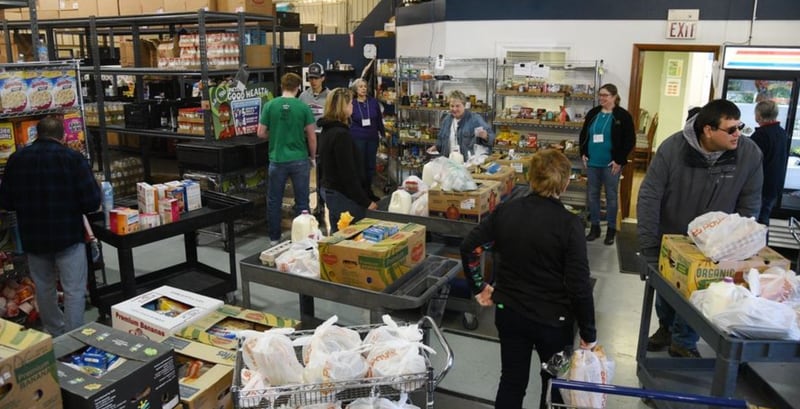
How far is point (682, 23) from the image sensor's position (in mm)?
6719

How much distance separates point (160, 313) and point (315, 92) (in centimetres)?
491

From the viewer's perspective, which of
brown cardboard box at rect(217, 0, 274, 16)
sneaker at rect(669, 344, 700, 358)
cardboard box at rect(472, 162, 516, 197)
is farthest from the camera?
brown cardboard box at rect(217, 0, 274, 16)

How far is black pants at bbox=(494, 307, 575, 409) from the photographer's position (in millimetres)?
2588

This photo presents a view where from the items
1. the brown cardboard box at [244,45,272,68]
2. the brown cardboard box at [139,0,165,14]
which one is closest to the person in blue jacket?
the brown cardboard box at [244,45,272,68]

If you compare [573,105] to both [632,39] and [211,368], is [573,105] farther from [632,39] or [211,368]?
[211,368]

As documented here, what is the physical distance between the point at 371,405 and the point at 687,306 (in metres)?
1.73

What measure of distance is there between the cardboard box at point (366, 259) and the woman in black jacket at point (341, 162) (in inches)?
49.0

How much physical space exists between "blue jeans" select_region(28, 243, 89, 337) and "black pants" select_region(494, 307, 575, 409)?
9.08ft

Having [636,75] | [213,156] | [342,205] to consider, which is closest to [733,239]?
[342,205]

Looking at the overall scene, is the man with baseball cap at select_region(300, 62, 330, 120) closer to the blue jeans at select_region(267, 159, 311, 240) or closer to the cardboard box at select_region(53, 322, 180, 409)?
the blue jeans at select_region(267, 159, 311, 240)

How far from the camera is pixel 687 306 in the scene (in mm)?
2754

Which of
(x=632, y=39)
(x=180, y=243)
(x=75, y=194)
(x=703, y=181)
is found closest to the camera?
(x=703, y=181)

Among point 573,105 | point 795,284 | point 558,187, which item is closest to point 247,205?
point 558,187

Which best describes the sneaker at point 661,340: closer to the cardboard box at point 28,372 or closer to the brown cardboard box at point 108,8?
the cardboard box at point 28,372
